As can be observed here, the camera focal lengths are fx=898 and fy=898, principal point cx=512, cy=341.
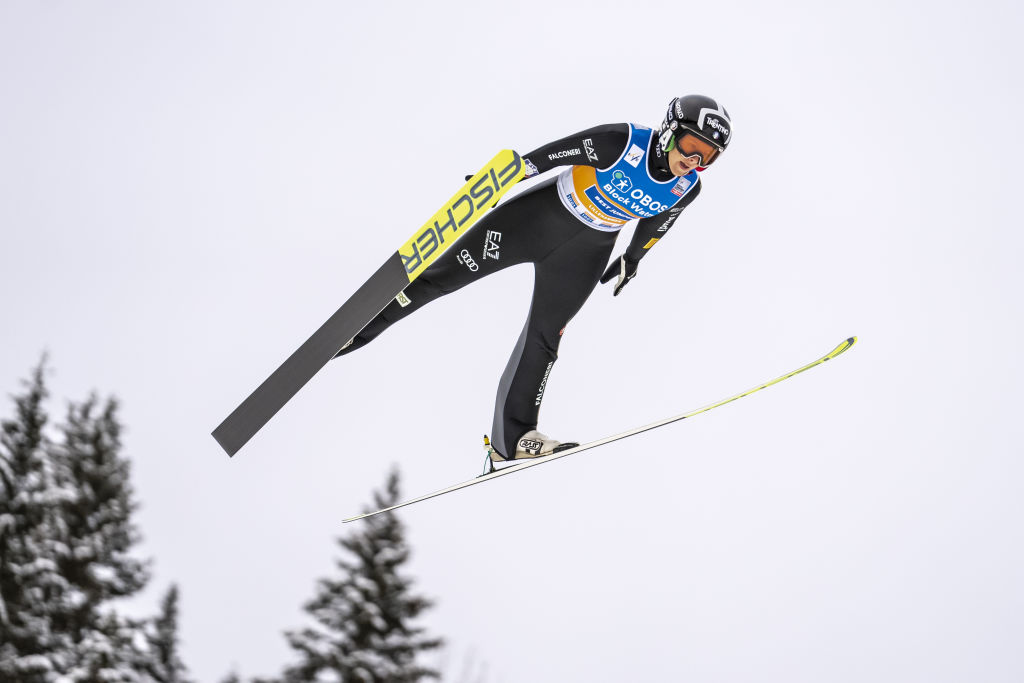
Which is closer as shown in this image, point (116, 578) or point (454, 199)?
point (454, 199)

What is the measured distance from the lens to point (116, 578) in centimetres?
1218

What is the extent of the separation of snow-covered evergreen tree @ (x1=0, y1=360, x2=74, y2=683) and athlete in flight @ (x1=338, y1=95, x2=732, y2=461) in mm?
8169

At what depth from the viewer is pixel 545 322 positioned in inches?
181

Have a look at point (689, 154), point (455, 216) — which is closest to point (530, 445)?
point (455, 216)

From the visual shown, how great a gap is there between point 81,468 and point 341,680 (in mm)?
5214

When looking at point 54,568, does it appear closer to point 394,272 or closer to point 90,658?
point 90,658

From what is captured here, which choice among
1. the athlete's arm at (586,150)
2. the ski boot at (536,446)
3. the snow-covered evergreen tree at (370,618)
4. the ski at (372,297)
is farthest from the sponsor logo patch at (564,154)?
the snow-covered evergreen tree at (370,618)

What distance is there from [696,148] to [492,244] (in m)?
1.13

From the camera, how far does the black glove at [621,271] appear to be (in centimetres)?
463

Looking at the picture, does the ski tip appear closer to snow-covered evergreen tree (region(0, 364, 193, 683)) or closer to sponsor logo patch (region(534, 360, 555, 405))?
sponsor logo patch (region(534, 360, 555, 405))

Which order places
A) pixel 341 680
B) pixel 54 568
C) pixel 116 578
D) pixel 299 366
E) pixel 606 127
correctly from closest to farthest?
pixel 606 127 < pixel 299 366 < pixel 341 680 < pixel 54 568 < pixel 116 578

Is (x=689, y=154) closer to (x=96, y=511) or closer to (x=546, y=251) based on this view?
(x=546, y=251)

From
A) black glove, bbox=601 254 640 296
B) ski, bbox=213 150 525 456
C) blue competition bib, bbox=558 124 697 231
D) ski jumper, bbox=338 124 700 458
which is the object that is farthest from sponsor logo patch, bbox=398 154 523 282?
black glove, bbox=601 254 640 296

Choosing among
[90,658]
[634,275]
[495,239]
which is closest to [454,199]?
[495,239]
